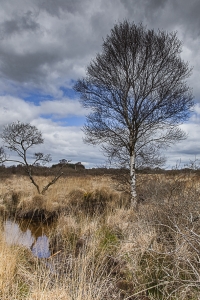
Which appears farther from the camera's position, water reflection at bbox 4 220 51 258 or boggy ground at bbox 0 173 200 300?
water reflection at bbox 4 220 51 258

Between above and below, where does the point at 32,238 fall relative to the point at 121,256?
below

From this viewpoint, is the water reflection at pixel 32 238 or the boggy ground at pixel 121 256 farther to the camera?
the water reflection at pixel 32 238

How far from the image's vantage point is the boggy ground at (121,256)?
3104mm

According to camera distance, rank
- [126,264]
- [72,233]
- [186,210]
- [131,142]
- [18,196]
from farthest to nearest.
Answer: [18,196]
[131,142]
[72,233]
[186,210]
[126,264]

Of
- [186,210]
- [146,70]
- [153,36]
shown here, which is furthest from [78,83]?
[186,210]

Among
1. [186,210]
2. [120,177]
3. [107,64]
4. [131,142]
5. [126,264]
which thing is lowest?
[126,264]

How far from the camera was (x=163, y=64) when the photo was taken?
9.20 metres

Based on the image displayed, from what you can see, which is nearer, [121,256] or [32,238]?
[121,256]

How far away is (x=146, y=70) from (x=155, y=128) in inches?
83.1

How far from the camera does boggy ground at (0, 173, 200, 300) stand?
3104mm

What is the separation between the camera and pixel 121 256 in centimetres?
477

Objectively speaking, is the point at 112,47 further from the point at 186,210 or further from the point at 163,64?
the point at 186,210

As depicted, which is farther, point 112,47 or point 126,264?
point 112,47

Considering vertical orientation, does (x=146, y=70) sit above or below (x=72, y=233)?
above
